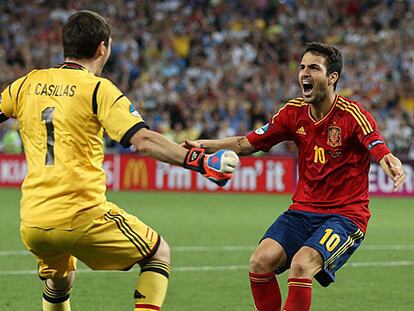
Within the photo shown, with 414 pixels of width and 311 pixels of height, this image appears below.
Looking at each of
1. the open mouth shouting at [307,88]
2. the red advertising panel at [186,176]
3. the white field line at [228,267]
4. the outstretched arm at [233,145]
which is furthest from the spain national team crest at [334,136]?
the red advertising panel at [186,176]

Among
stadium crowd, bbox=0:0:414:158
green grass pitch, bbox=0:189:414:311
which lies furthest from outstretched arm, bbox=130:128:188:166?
stadium crowd, bbox=0:0:414:158

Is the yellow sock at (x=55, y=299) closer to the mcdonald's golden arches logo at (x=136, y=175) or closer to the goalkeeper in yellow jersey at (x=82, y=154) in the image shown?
the goalkeeper in yellow jersey at (x=82, y=154)

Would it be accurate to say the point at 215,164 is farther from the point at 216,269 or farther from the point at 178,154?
the point at 216,269

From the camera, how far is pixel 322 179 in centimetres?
713

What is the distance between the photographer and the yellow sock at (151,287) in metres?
5.90

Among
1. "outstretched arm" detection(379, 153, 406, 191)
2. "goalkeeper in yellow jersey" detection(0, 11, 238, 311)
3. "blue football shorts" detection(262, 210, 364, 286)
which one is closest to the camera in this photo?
"goalkeeper in yellow jersey" detection(0, 11, 238, 311)

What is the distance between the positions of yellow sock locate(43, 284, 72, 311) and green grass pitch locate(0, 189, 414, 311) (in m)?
1.76

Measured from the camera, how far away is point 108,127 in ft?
18.2

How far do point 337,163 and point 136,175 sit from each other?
16.1 m

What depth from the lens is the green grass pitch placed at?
8797 mm

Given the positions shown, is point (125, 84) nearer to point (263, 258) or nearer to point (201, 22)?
point (201, 22)

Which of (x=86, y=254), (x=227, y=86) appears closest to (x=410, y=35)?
(x=227, y=86)

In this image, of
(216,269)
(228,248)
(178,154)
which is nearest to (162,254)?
(178,154)

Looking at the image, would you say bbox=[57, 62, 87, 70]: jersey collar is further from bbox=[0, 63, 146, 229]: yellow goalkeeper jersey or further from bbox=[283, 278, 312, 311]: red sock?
bbox=[283, 278, 312, 311]: red sock
